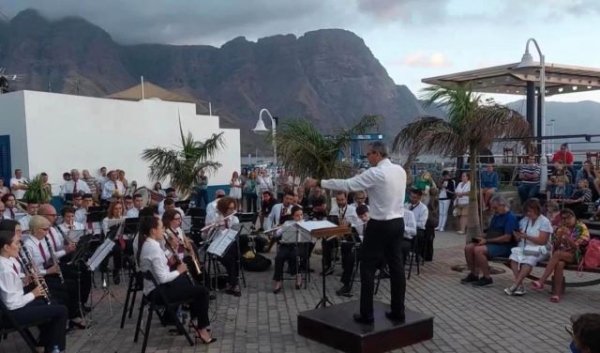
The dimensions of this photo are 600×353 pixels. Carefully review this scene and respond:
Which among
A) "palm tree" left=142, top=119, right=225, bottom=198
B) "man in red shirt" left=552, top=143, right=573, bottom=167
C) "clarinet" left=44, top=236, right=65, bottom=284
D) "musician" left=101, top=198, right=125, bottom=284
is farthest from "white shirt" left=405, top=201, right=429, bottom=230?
"palm tree" left=142, top=119, right=225, bottom=198

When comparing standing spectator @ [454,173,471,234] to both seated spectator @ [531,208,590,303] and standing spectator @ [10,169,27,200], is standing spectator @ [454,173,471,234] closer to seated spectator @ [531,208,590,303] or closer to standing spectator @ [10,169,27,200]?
seated spectator @ [531,208,590,303]

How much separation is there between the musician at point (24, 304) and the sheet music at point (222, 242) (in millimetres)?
2347

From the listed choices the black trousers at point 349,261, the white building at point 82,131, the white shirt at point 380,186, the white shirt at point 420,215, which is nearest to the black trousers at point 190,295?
the white shirt at point 380,186

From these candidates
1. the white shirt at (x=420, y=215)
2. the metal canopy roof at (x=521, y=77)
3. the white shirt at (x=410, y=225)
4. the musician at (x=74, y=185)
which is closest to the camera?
the white shirt at (x=410, y=225)

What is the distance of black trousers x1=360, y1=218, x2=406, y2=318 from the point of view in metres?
5.77

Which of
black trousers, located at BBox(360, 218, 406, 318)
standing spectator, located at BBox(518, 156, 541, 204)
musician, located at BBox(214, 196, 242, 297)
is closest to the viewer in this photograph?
black trousers, located at BBox(360, 218, 406, 318)

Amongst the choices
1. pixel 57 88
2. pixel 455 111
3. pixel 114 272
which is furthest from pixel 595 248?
pixel 57 88

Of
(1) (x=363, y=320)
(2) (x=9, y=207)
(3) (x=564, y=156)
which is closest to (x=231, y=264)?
(1) (x=363, y=320)

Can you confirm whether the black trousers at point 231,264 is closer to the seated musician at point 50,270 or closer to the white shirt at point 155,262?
the seated musician at point 50,270

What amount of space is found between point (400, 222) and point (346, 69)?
164370 millimetres

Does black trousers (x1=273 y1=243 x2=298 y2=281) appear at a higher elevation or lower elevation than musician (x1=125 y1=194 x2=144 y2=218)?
lower

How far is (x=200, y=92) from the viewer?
146375mm

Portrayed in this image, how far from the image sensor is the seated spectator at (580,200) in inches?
442

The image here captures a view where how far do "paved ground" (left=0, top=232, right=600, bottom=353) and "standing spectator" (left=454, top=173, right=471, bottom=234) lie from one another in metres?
4.74
